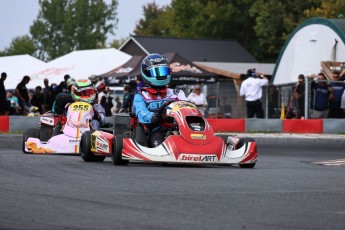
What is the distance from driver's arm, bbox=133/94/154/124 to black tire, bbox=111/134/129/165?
427 millimetres

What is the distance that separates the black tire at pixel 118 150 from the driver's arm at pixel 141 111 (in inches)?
16.8

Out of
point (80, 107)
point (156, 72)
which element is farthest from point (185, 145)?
point (80, 107)

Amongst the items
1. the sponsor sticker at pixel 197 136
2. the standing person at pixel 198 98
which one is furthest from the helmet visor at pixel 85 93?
the standing person at pixel 198 98

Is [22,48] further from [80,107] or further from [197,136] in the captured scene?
[197,136]

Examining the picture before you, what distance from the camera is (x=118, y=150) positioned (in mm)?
13477

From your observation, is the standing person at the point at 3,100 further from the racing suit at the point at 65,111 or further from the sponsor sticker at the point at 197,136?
the sponsor sticker at the point at 197,136

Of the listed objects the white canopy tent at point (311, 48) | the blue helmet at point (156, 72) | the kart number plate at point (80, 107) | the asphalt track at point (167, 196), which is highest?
the white canopy tent at point (311, 48)

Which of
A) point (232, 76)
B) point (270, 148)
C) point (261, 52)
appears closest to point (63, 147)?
point (270, 148)

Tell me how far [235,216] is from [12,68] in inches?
1373

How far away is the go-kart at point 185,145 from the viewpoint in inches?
516

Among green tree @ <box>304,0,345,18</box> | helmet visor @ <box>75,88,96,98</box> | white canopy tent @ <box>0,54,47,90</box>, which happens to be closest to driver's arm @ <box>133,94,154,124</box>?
helmet visor @ <box>75,88,96,98</box>

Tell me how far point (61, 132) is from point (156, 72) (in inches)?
136

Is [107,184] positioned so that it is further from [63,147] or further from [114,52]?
[114,52]

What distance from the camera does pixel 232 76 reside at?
36531mm
